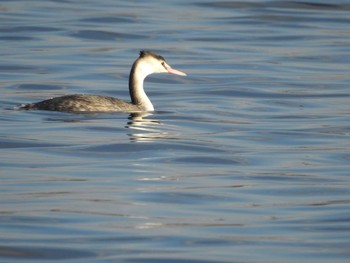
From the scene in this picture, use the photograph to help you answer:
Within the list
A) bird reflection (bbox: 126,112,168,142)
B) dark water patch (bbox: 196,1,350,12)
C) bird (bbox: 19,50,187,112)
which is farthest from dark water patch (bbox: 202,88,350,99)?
dark water patch (bbox: 196,1,350,12)

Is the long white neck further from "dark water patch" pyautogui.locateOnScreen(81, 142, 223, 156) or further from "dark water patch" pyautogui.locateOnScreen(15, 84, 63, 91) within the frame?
"dark water patch" pyautogui.locateOnScreen(81, 142, 223, 156)

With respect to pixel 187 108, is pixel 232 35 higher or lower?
higher

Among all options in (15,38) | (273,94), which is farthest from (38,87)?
(15,38)

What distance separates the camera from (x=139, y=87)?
18.1 metres

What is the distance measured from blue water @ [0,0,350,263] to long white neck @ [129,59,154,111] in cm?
30

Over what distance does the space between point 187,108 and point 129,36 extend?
983cm

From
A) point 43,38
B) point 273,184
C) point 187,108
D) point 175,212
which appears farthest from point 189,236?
point 43,38

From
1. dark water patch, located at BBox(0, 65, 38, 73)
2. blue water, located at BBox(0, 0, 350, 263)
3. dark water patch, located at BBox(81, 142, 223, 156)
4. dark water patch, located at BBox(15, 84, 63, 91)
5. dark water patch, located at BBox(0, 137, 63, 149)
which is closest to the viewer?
blue water, located at BBox(0, 0, 350, 263)

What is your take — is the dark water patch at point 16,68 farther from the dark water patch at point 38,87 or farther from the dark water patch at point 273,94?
the dark water patch at point 273,94

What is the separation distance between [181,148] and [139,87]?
388 centimetres

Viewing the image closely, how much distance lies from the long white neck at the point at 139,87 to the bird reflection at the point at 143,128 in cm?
25

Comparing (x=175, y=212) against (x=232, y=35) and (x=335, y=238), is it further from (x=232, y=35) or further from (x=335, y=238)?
(x=232, y=35)

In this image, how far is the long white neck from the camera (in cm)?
1773

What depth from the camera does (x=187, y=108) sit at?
1811cm
